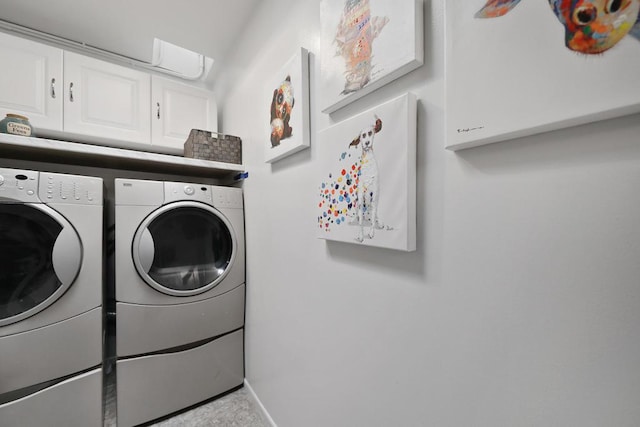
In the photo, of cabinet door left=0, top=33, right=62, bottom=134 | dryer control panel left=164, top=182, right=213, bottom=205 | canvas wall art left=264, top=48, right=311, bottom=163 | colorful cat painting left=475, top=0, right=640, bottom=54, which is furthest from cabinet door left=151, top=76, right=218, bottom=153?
colorful cat painting left=475, top=0, right=640, bottom=54

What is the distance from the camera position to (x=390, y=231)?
2.15 ft

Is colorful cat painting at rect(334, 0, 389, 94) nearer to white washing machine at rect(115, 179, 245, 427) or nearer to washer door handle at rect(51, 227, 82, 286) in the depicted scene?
white washing machine at rect(115, 179, 245, 427)

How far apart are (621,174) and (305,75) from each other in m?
1.01

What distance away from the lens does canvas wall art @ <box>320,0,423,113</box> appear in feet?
1.99

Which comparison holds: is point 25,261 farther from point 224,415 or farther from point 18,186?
point 224,415

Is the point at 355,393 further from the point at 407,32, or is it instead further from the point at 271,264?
the point at 407,32

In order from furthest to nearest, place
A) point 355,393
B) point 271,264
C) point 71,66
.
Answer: point 71,66 → point 271,264 → point 355,393

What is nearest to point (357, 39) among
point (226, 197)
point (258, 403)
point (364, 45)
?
point (364, 45)

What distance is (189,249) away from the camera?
156 centimetres

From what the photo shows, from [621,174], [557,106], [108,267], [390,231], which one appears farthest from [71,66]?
[621,174]

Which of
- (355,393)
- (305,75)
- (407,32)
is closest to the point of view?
(407,32)

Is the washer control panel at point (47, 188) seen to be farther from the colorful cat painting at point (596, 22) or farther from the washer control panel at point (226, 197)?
the colorful cat painting at point (596, 22)

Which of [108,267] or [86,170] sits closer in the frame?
[108,267]

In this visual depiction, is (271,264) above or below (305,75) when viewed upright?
below
